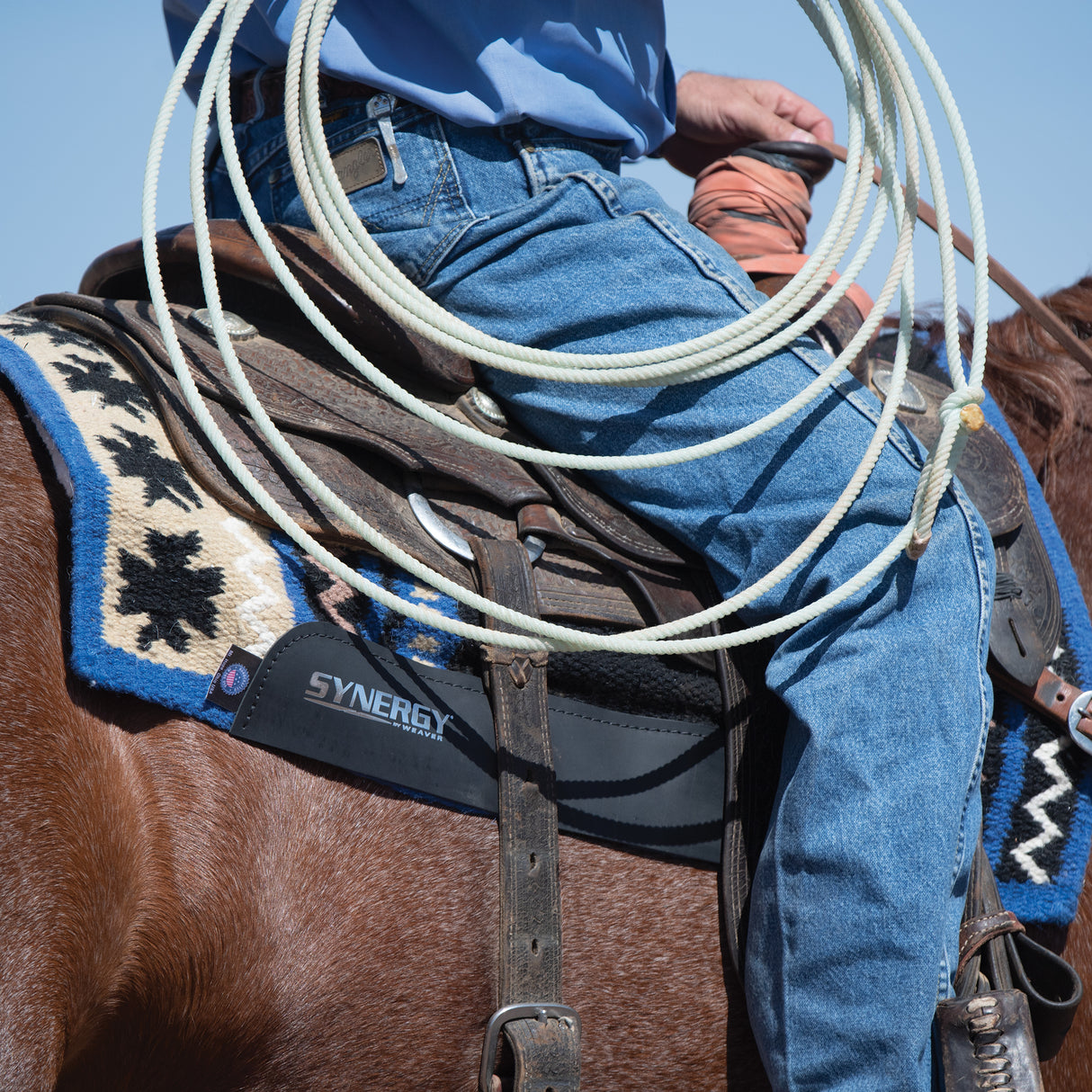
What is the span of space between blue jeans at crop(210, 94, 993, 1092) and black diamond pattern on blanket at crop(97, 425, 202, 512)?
494 mm

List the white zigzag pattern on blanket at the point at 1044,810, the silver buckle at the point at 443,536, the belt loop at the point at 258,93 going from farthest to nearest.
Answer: the belt loop at the point at 258,93, the white zigzag pattern on blanket at the point at 1044,810, the silver buckle at the point at 443,536

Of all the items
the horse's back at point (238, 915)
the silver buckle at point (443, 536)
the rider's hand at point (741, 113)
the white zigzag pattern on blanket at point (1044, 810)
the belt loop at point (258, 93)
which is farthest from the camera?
the rider's hand at point (741, 113)

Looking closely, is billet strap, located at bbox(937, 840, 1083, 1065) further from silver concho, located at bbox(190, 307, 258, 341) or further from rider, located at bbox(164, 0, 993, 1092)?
silver concho, located at bbox(190, 307, 258, 341)

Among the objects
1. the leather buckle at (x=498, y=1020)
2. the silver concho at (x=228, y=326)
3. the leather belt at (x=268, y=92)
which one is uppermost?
the leather belt at (x=268, y=92)

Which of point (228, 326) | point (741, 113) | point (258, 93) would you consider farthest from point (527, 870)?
point (741, 113)

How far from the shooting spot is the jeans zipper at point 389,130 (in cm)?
149

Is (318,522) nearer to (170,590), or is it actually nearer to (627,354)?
(170,590)

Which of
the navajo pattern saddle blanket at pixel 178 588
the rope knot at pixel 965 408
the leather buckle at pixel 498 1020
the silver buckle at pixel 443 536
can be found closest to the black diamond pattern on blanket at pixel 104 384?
the navajo pattern saddle blanket at pixel 178 588

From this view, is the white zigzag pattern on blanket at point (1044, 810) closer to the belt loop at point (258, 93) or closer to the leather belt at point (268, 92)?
the leather belt at point (268, 92)

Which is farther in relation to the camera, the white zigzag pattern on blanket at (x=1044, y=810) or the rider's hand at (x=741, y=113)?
the rider's hand at (x=741, y=113)

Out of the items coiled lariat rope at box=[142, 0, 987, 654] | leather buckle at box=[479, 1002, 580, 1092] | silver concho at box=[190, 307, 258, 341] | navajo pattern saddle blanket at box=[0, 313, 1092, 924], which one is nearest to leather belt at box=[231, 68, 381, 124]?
coiled lariat rope at box=[142, 0, 987, 654]

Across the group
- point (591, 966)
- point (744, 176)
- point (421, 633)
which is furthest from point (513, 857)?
point (744, 176)

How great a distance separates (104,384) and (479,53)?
73 centimetres

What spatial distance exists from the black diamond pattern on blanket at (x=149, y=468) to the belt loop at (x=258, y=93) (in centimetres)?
65
